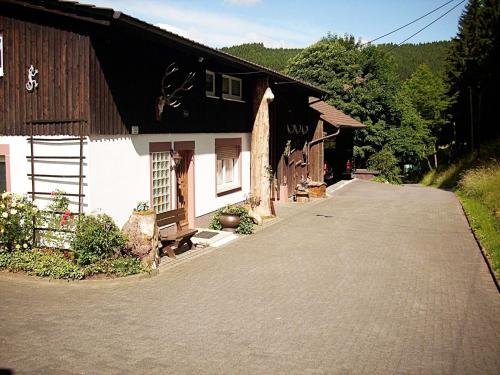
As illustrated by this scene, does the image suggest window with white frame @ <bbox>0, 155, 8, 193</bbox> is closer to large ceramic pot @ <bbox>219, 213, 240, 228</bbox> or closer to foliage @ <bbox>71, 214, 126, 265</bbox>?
foliage @ <bbox>71, 214, 126, 265</bbox>

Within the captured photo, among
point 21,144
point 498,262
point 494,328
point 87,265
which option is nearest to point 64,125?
point 21,144

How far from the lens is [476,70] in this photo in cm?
3909

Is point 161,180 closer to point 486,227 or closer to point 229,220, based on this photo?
point 229,220

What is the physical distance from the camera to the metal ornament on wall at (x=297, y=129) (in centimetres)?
2017

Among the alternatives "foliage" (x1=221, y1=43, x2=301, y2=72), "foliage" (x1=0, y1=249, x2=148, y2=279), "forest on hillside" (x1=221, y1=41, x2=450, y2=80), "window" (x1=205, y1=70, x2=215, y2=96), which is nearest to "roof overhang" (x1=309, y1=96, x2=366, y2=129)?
"window" (x1=205, y1=70, x2=215, y2=96)

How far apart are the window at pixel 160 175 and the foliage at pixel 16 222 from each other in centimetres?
269

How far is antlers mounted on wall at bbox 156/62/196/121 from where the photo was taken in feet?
36.3

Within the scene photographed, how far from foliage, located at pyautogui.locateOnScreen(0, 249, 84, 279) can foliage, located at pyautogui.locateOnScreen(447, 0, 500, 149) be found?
3266cm

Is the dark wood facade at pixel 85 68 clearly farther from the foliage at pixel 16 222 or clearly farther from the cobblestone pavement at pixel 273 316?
the cobblestone pavement at pixel 273 316

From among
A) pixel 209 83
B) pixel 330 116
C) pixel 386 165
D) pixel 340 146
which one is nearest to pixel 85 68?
pixel 209 83

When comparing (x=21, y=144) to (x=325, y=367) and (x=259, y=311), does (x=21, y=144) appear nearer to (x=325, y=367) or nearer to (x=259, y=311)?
(x=259, y=311)

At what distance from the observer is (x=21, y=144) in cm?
1008

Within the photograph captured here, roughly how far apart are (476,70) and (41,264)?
39.0 meters

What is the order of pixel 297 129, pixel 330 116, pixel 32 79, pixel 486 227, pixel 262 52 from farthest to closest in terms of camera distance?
pixel 262 52 → pixel 330 116 → pixel 297 129 → pixel 486 227 → pixel 32 79
